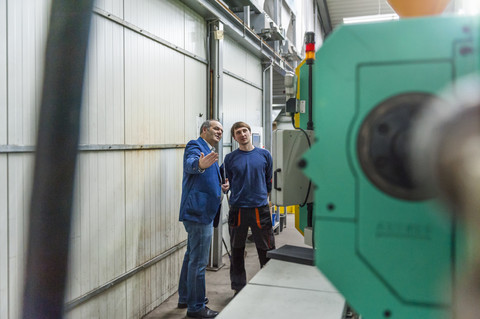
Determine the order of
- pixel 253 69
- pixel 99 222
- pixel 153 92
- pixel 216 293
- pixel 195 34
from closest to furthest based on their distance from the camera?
1. pixel 99 222
2. pixel 153 92
3. pixel 216 293
4. pixel 195 34
5. pixel 253 69

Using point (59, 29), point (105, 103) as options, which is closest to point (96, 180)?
point (105, 103)

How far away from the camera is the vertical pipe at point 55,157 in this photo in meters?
0.83

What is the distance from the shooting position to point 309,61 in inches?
102

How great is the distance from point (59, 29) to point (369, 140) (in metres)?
0.69

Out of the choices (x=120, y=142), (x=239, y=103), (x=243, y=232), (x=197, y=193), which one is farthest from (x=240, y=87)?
(x=120, y=142)

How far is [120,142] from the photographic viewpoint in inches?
124

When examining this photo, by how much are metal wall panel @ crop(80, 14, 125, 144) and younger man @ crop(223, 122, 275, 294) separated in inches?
49.2

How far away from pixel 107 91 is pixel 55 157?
2.29 m

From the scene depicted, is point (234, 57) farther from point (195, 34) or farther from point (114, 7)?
point (114, 7)

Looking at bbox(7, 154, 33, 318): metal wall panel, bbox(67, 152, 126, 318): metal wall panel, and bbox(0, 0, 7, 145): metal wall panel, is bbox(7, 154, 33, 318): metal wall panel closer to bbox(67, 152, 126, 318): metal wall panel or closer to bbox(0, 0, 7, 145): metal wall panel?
bbox(0, 0, 7, 145): metal wall panel

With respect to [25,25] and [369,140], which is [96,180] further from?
[369,140]

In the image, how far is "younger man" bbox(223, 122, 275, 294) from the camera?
390 centimetres

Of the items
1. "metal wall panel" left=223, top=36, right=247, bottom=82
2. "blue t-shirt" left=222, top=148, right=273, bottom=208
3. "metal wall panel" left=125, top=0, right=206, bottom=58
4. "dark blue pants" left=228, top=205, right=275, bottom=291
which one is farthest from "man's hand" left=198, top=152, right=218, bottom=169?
"metal wall panel" left=223, top=36, right=247, bottom=82

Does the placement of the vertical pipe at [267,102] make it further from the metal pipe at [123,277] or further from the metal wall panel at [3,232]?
the metal wall panel at [3,232]
